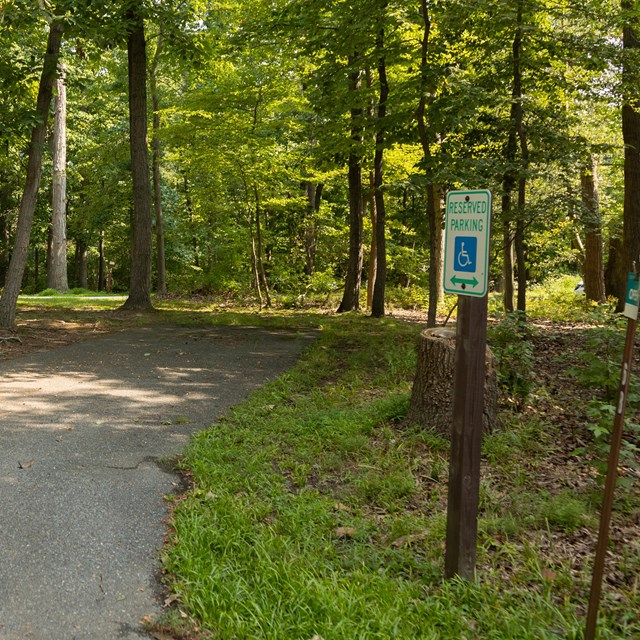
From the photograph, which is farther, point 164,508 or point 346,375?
point 346,375

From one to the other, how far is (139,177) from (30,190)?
13.7ft

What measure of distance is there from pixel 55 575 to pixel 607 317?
4445 millimetres

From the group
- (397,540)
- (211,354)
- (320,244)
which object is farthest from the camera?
(320,244)

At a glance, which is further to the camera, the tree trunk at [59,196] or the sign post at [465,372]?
the tree trunk at [59,196]

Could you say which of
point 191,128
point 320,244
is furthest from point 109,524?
point 320,244

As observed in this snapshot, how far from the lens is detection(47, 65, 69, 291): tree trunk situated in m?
20.0

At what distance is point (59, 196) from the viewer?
2058cm

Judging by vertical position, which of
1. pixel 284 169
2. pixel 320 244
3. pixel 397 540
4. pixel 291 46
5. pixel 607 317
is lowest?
pixel 397 540

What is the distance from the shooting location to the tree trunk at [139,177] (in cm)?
1356

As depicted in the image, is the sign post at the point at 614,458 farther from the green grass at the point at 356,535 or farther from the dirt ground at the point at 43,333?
the dirt ground at the point at 43,333

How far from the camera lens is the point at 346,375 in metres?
7.68

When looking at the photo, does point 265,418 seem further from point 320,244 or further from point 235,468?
point 320,244

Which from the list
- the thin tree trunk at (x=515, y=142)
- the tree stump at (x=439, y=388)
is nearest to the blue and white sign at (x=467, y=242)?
the tree stump at (x=439, y=388)

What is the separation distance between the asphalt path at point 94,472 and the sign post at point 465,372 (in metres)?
1.55
